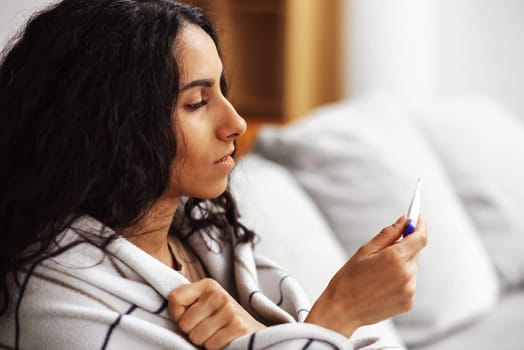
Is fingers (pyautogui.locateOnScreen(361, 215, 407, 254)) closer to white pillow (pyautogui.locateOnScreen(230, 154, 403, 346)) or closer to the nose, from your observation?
the nose

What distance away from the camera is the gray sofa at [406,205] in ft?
5.16

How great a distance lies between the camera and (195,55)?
954 mm

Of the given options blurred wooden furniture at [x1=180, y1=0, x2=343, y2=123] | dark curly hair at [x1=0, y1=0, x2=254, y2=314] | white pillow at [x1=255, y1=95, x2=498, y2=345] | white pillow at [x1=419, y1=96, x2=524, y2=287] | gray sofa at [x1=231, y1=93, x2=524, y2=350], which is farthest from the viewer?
blurred wooden furniture at [x1=180, y1=0, x2=343, y2=123]

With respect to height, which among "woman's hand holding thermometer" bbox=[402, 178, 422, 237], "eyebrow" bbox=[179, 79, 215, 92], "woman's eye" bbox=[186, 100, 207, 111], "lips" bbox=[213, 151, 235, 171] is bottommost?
"woman's hand holding thermometer" bbox=[402, 178, 422, 237]

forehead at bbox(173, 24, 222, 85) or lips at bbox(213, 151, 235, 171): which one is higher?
forehead at bbox(173, 24, 222, 85)

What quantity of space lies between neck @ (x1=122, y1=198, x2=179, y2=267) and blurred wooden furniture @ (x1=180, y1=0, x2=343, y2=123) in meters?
2.32

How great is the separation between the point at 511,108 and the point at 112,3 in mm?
2791

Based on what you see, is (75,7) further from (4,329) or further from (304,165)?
(304,165)

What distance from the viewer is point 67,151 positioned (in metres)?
0.90

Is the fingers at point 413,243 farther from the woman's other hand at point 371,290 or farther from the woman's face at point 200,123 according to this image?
the woman's face at point 200,123

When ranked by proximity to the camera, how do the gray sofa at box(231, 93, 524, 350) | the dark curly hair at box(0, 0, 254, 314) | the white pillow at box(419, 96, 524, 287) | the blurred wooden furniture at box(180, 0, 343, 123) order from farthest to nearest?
1. the blurred wooden furniture at box(180, 0, 343, 123)
2. the white pillow at box(419, 96, 524, 287)
3. the gray sofa at box(231, 93, 524, 350)
4. the dark curly hair at box(0, 0, 254, 314)

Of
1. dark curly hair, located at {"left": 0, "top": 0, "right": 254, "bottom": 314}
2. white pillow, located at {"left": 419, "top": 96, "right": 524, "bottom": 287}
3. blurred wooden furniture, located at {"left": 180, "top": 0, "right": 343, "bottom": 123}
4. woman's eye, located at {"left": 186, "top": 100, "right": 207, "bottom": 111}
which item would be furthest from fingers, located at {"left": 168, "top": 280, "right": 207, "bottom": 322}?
blurred wooden furniture, located at {"left": 180, "top": 0, "right": 343, "bottom": 123}

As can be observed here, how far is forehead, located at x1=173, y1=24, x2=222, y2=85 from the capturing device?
942 millimetres

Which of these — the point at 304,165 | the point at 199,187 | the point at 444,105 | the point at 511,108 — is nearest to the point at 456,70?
the point at 511,108
